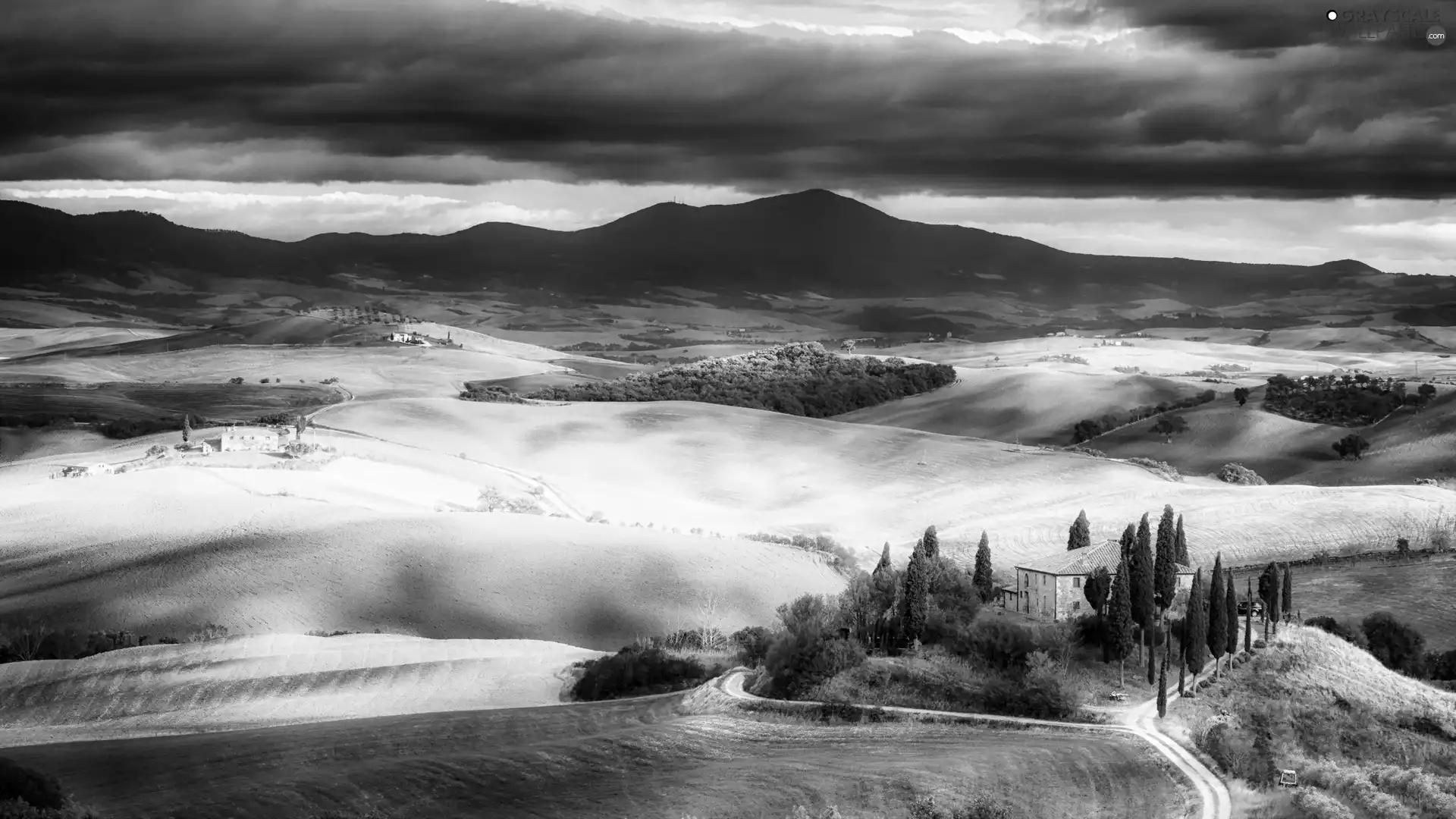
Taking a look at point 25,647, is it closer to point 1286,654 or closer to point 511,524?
point 511,524

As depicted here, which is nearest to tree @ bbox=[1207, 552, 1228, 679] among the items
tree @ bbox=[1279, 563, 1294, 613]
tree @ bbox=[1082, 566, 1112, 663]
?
tree @ bbox=[1082, 566, 1112, 663]

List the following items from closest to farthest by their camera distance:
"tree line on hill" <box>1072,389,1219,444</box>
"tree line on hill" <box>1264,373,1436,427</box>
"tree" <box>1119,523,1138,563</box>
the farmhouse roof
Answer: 1. "tree" <box>1119,523,1138,563</box>
2. the farmhouse roof
3. "tree line on hill" <box>1264,373,1436,427</box>
4. "tree line on hill" <box>1072,389,1219,444</box>

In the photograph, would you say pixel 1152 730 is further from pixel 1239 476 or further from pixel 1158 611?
pixel 1239 476

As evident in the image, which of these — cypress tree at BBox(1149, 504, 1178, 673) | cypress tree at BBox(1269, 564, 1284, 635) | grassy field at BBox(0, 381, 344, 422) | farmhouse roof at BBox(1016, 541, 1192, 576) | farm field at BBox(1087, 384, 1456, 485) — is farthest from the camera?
grassy field at BBox(0, 381, 344, 422)

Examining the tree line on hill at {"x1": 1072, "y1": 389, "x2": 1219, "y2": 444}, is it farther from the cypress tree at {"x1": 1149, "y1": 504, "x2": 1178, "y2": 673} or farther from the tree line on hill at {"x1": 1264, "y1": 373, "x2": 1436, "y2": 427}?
the cypress tree at {"x1": 1149, "y1": 504, "x2": 1178, "y2": 673}

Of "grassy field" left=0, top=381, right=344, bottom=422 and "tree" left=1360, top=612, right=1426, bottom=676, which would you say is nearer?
"tree" left=1360, top=612, right=1426, bottom=676

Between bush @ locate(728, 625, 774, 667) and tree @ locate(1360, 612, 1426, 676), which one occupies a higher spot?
bush @ locate(728, 625, 774, 667)

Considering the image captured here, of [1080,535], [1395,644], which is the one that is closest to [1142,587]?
[1395,644]
